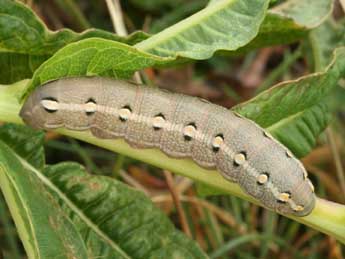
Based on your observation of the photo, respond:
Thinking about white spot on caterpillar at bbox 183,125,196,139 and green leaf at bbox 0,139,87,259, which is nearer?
green leaf at bbox 0,139,87,259

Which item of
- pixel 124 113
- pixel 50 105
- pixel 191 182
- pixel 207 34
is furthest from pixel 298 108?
pixel 191 182

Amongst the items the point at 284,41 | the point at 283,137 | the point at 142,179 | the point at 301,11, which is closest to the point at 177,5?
the point at 142,179

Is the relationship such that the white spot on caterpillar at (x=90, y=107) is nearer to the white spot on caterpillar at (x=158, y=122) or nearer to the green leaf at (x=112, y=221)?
the white spot on caterpillar at (x=158, y=122)

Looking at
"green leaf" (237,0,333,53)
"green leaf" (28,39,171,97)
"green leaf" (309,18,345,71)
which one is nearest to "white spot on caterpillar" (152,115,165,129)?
"green leaf" (28,39,171,97)

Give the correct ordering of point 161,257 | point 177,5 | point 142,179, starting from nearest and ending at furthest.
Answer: point 161,257
point 142,179
point 177,5

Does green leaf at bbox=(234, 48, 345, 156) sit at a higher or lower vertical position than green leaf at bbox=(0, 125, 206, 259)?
higher

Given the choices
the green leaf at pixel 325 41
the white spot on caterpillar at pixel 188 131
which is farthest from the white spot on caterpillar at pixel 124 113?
the green leaf at pixel 325 41

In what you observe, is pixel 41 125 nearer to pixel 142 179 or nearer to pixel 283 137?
pixel 283 137

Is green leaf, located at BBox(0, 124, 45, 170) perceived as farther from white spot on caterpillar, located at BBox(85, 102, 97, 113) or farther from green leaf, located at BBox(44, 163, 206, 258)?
white spot on caterpillar, located at BBox(85, 102, 97, 113)
